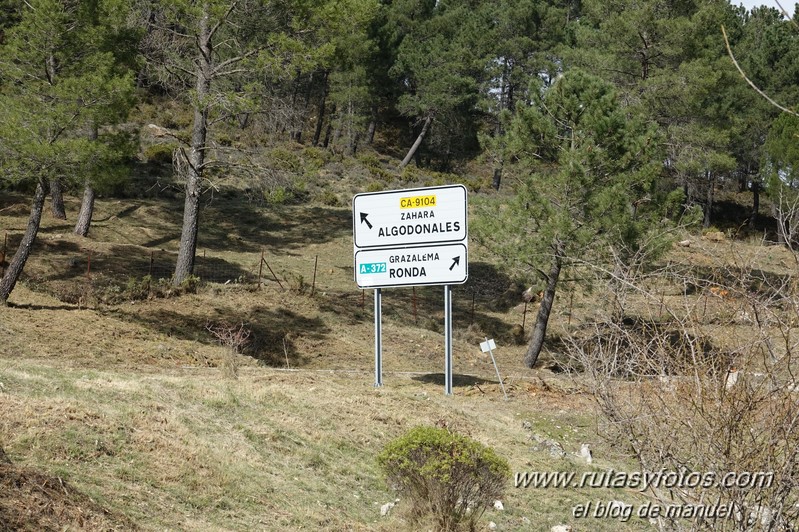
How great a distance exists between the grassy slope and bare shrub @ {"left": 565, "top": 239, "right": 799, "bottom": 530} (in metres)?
0.86

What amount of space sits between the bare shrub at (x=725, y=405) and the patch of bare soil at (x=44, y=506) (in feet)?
13.2

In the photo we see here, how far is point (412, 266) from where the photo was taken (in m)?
16.6

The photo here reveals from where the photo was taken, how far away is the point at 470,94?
4809cm

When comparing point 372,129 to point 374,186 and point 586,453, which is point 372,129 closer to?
point 374,186

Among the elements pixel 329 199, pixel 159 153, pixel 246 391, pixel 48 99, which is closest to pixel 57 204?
pixel 159 153

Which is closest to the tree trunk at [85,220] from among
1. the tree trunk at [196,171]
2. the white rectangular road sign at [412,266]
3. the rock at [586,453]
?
the tree trunk at [196,171]

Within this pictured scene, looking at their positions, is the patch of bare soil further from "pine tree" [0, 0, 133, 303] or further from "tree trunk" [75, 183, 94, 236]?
"tree trunk" [75, 183, 94, 236]

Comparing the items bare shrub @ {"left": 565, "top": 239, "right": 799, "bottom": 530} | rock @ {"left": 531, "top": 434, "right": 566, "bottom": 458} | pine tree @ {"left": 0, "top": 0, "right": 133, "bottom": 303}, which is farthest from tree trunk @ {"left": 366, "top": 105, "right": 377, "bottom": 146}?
bare shrub @ {"left": 565, "top": 239, "right": 799, "bottom": 530}

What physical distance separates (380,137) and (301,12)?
3877 centimetres

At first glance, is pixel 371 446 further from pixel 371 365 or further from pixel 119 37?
pixel 119 37

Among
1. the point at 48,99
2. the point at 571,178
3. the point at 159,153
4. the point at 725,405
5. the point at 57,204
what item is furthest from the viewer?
the point at 159,153

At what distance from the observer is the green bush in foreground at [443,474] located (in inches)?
330

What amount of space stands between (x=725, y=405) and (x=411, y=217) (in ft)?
37.2

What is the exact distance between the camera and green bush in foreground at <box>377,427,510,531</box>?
8.39m
